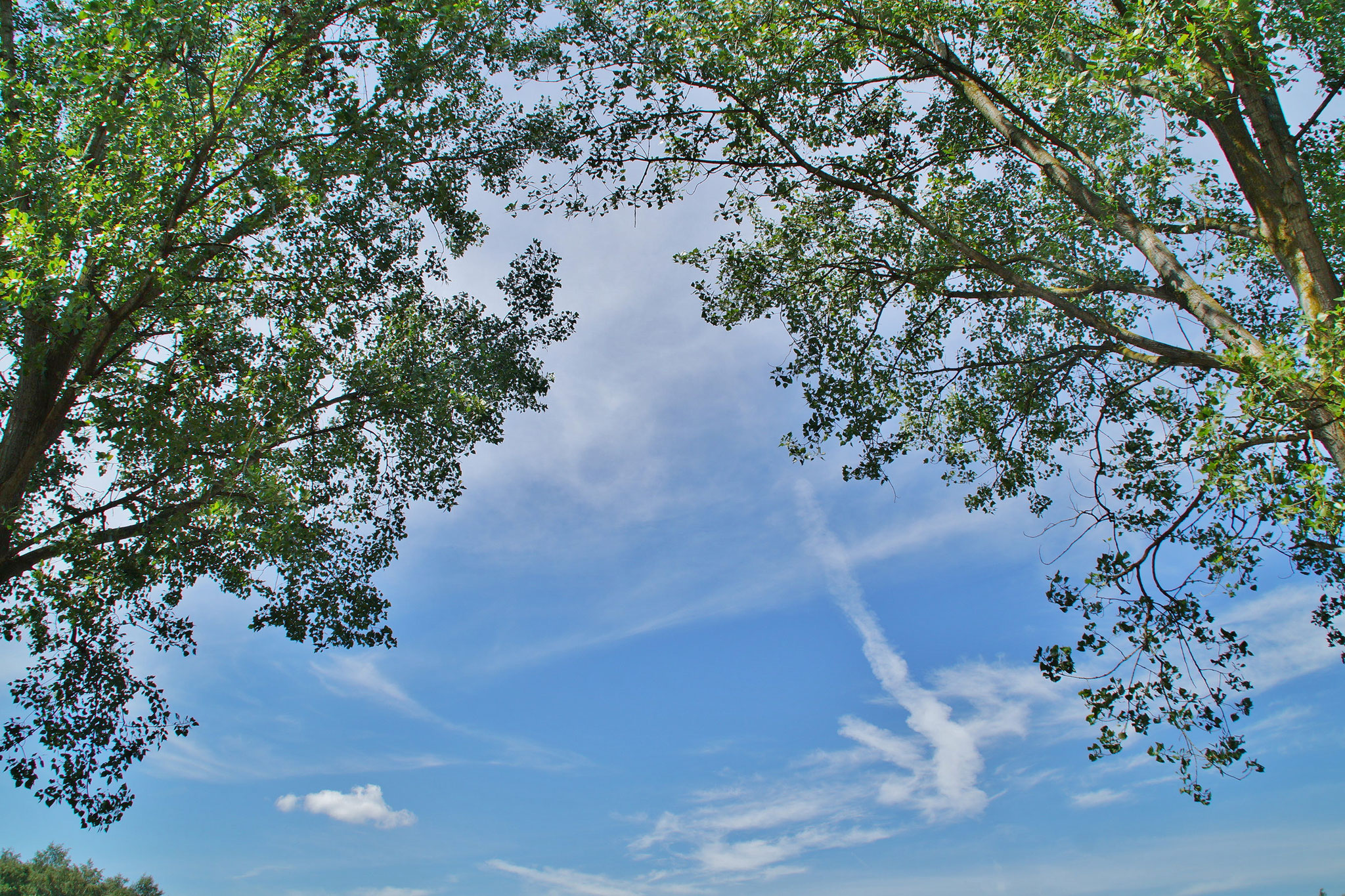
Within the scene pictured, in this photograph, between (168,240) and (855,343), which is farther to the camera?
(855,343)

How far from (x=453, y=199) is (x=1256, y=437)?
12113 millimetres

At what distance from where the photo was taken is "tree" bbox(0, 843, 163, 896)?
43.6 metres

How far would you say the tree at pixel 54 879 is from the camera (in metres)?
43.6

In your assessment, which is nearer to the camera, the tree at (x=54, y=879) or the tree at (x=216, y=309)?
the tree at (x=216, y=309)

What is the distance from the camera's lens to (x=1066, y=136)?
1013 centimetres

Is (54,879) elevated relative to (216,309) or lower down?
lower down

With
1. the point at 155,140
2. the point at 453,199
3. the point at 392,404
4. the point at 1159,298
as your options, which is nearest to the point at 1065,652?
the point at 1159,298

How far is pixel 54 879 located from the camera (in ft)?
160

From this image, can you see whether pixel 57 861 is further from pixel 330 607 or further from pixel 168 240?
pixel 168 240

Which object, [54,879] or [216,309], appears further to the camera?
[54,879]

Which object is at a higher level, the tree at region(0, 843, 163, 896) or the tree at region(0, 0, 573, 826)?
the tree at region(0, 0, 573, 826)

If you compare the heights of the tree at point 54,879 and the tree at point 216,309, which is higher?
the tree at point 216,309

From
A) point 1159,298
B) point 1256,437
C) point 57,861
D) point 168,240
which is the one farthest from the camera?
point 57,861

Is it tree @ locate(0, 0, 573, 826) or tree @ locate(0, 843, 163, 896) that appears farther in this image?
tree @ locate(0, 843, 163, 896)
